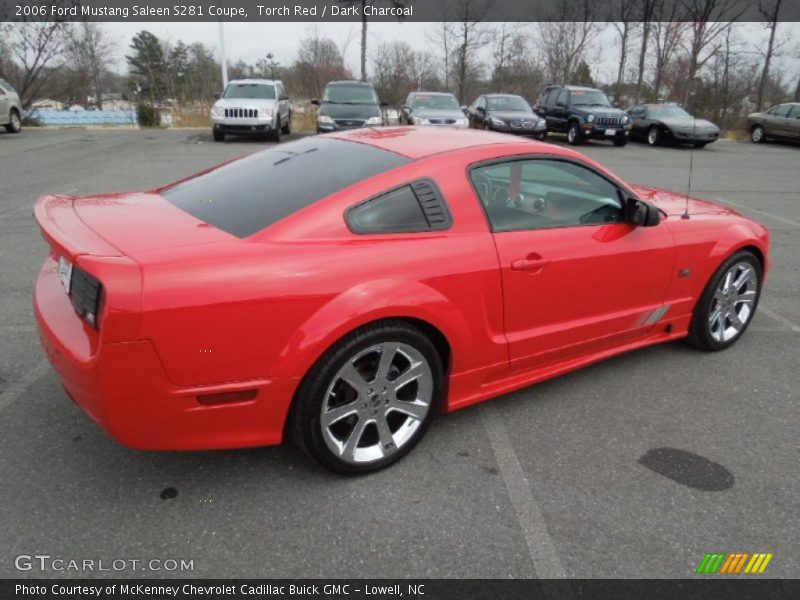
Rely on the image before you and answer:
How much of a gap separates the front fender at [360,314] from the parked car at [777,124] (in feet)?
77.7

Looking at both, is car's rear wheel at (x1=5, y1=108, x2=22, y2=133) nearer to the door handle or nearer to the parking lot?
the parking lot

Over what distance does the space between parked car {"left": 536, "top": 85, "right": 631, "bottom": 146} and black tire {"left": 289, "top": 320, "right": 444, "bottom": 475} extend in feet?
57.8

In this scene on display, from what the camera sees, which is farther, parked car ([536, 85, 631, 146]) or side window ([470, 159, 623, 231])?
parked car ([536, 85, 631, 146])

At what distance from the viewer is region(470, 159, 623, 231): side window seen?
3021 mm

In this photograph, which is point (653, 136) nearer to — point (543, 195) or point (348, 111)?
point (348, 111)

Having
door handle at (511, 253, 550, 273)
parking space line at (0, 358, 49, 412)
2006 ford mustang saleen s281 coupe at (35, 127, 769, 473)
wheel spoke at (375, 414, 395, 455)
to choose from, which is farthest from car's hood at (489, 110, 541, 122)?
Result: wheel spoke at (375, 414, 395, 455)

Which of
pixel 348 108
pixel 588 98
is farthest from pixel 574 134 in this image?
pixel 348 108

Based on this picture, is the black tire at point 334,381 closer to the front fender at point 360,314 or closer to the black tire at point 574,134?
the front fender at point 360,314

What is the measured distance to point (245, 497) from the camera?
8.32 ft

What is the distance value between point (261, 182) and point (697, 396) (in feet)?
8.85

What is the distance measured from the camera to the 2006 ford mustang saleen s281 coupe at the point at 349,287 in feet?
7.21

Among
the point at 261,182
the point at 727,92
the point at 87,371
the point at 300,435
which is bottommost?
the point at 300,435
